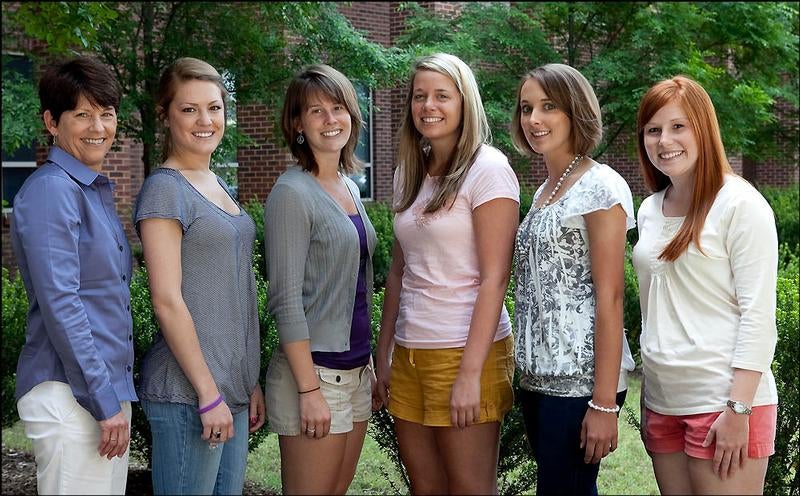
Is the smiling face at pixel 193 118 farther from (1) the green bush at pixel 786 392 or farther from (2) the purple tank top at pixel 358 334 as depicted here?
(1) the green bush at pixel 786 392

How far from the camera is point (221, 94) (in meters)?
3.23

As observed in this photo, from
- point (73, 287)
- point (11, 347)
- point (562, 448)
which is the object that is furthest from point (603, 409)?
point (11, 347)

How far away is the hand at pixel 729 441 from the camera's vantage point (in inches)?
113

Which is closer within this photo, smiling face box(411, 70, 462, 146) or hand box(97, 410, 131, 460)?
hand box(97, 410, 131, 460)

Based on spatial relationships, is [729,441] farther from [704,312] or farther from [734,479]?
[704,312]

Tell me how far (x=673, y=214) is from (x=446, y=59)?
99cm

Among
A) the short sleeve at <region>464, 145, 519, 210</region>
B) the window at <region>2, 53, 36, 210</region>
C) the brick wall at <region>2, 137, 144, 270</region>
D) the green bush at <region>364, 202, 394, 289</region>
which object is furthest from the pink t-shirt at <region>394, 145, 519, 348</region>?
the window at <region>2, 53, 36, 210</region>

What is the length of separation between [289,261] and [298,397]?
1.61 feet

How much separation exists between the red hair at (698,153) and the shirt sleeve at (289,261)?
1240 millimetres

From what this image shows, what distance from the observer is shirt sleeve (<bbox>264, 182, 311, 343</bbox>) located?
10.2 ft

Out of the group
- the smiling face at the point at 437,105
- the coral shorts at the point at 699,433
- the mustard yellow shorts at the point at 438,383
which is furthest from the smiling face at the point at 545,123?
the coral shorts at the point at 699,433

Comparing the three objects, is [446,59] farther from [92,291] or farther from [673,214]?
[92,291]

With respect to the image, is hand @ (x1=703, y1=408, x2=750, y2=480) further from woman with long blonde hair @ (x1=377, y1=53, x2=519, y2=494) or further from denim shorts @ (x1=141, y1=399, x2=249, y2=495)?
denim shorts @ (x1=141, y1=399, x2=249, y2=495)

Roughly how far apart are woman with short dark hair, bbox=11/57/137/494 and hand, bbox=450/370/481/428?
3.57 ft
